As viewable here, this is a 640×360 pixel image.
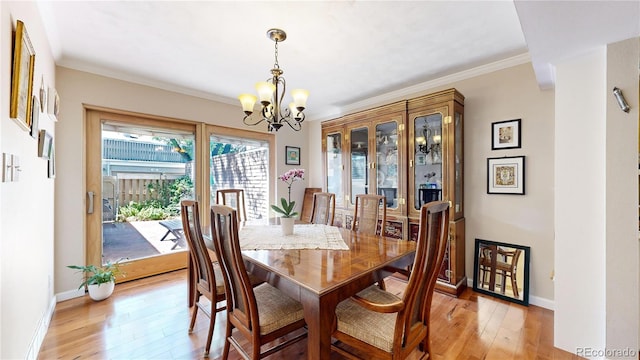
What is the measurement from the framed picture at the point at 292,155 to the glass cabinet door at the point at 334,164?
831 mm

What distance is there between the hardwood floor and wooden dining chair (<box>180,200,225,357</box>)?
0.70 ft

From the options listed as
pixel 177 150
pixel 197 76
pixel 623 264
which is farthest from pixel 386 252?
pixel 177 150

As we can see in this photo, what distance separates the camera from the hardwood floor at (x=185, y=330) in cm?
178

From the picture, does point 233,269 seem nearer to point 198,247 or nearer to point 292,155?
point 198,247

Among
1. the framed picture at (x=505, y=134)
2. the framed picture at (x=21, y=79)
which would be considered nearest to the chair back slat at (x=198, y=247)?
the framed picture at (x=21, y=79)

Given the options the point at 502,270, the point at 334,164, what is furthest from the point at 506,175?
the point at 334,164

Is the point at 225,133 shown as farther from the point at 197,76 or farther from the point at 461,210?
the point at 461,210

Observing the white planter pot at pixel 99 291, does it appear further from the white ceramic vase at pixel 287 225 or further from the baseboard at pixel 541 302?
the baseboard at pixel 541 302

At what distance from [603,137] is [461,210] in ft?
4.37

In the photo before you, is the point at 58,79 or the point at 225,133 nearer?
the point at 58,79

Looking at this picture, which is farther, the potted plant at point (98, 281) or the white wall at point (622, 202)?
the potted plant at point (98, 281)

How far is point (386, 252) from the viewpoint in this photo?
65.8 inches

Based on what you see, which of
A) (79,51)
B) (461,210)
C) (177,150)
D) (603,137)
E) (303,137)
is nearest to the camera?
(603,137)

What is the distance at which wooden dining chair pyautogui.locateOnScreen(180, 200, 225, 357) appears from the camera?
1766 mm
